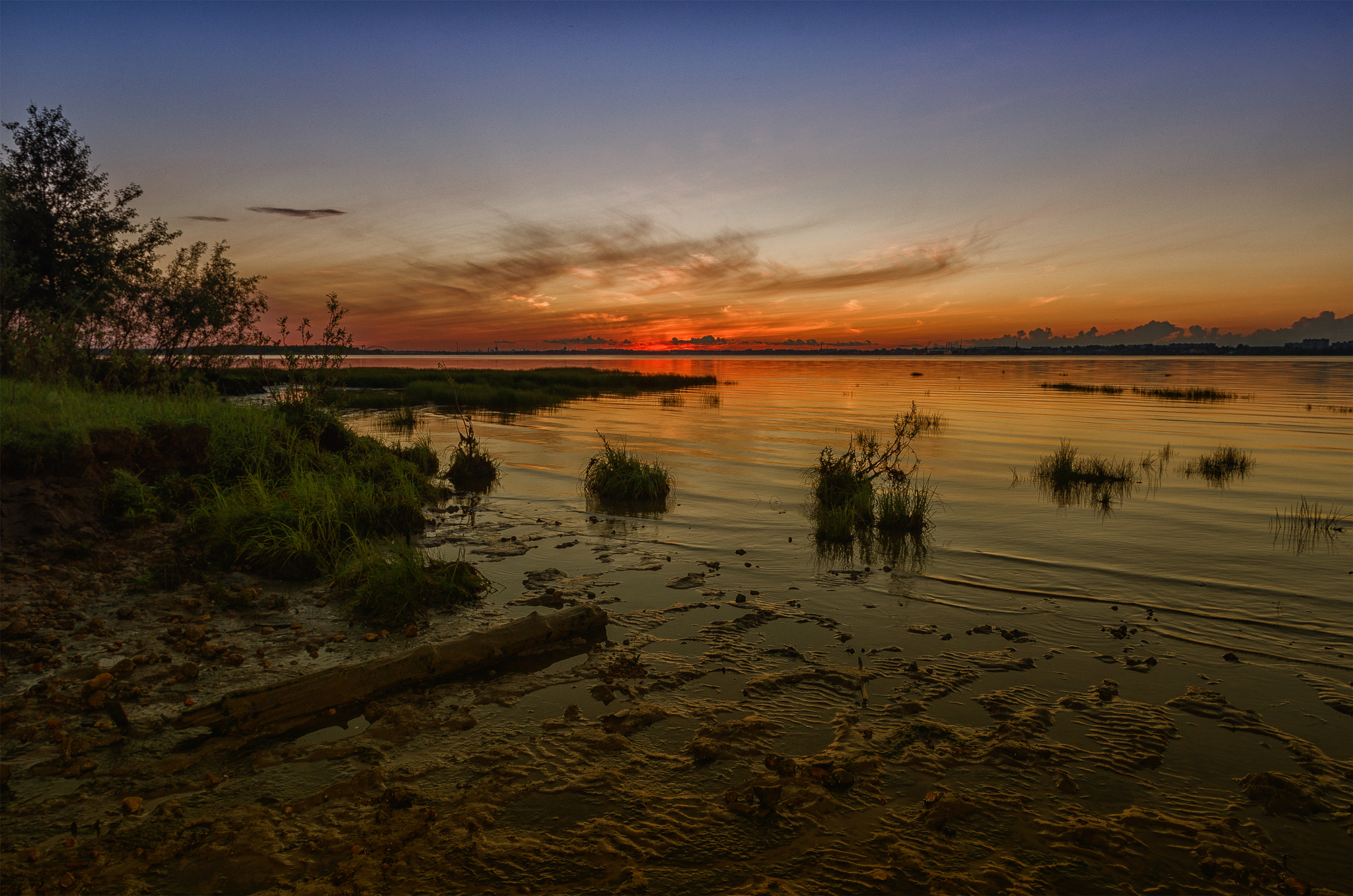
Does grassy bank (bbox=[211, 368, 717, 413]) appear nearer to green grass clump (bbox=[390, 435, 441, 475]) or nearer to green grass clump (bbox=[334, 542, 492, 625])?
green grass clump (bbox=[390, 435, 441, 475])

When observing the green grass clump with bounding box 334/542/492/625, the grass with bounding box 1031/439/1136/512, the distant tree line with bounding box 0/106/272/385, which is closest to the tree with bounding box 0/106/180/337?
the distant tree line with bounding box 0/106/272/385

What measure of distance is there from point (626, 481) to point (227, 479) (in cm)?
776

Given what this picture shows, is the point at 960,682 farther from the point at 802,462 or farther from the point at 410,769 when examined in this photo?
the point at 802,462

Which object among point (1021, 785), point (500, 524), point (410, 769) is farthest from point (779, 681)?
point (500, 524)

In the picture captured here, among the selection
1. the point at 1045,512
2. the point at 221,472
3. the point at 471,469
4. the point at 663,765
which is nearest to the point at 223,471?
the point at 221,472

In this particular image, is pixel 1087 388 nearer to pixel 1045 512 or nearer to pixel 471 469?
pixel 1045 512

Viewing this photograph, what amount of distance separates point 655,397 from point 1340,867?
4879 cm

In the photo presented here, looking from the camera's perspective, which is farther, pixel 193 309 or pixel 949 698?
pixel 193 309

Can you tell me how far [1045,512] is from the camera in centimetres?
1447

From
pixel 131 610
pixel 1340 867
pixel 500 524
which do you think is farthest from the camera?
pixel 500 524

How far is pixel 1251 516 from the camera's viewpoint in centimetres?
1393

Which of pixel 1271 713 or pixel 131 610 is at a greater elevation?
pixel 131 610

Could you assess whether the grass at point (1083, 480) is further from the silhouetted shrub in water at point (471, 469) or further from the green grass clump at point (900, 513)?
the silhouetted shrub in water at point (471, 469)

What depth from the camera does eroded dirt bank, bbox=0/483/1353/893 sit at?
3.92m
